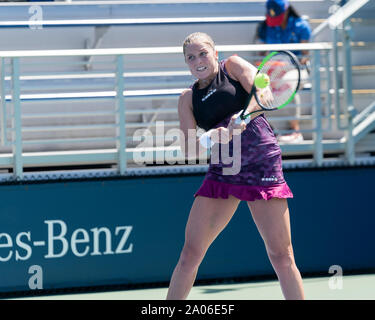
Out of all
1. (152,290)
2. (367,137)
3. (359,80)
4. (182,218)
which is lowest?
(152,290)

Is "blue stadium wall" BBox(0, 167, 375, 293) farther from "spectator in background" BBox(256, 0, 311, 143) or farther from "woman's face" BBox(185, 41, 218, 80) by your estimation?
"woman's face" BBox(185, 41, 218, 80)

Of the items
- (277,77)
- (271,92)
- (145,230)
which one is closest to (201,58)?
(271,92)

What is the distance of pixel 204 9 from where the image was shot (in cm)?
866

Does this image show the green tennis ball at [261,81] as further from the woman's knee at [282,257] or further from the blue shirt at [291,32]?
the blue shirt at [291,32]

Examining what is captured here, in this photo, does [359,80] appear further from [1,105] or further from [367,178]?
[1,105]

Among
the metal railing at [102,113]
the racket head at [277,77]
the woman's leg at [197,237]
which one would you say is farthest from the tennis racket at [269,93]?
the metal railing at [102,113]

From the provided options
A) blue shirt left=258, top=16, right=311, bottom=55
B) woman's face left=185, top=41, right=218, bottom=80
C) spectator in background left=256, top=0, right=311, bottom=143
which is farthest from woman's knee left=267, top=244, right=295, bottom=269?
blue shirt left=258, top=16, right=311, bottom=55

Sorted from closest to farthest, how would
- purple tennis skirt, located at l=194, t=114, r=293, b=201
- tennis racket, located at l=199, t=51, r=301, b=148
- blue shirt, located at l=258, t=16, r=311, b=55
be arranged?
tennis racket, located at l=199, t=51, r=301, b=148 < purple tennis skirt, located at l=194, t=114, r=293, b=201 < blue shirt, located at l=258, t=16, r=311, b=55

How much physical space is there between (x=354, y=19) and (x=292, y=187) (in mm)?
2079

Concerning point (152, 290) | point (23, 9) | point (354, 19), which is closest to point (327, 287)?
point (152, 290)

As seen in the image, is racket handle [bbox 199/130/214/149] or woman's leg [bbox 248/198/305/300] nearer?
racket handle [bbox 199/130/214/149]

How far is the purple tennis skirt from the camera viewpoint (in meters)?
4.44

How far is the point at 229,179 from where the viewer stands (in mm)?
4480

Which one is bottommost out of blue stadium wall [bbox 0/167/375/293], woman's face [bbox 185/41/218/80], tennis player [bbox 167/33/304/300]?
blue stadium wall [bbox 0/167/375/293]
